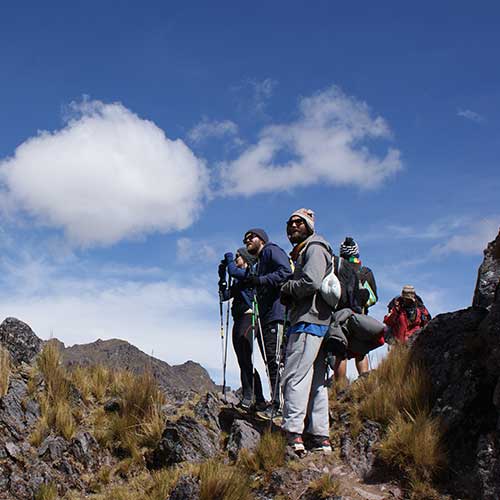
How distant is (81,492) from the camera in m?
6.80

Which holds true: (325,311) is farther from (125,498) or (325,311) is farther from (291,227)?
(125,498)

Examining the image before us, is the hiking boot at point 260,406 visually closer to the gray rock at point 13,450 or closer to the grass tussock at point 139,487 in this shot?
the grass tussock at point 139,487

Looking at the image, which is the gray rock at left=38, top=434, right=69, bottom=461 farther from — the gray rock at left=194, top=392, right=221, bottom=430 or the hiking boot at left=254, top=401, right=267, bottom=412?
the hiking boot at left=254, top=401, right=267, bottom=412

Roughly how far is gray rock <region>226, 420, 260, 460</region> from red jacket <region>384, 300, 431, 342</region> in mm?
3529

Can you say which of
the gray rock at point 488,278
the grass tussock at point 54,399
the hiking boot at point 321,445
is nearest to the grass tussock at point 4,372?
the grass tussock at point 54,399

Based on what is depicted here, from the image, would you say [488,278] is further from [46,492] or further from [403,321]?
[46,492]

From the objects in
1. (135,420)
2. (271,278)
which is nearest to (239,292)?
(271,278)

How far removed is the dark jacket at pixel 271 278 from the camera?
721 centimetres

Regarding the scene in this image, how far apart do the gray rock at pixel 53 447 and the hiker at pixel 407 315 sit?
551cm

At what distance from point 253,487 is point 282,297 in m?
2.13

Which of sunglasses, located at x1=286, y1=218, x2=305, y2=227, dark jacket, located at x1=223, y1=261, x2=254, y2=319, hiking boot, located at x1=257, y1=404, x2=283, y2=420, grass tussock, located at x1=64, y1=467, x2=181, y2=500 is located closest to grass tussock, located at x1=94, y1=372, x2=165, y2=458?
grass tussock, located at x1=64, y1=467, x2=181, y2=500

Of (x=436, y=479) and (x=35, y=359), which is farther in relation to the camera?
(x=35, y=359)

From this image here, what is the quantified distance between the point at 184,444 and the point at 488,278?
476cm

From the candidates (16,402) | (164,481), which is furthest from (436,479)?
(16,402)
